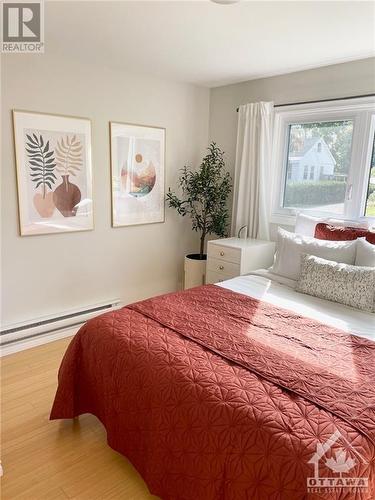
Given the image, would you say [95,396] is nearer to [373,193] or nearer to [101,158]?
[101,158]

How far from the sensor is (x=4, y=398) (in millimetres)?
2299

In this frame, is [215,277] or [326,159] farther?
[215,277]

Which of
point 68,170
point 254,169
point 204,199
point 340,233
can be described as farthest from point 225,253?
point 68,170

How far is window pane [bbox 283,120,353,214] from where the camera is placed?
301cm

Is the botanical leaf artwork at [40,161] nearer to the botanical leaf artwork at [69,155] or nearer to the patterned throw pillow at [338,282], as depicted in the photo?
the botanical leaf artwork at [69,155]

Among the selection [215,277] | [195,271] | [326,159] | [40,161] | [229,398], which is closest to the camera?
[229,398]

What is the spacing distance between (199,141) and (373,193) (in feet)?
6.05

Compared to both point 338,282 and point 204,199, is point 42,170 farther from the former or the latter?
point 338,282

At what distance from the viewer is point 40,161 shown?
9.05 ft

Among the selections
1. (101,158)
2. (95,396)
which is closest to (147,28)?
(101,158)

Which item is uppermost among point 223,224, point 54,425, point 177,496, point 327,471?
point 223,224

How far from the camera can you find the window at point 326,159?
2863 mm

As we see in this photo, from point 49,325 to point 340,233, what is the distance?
7.91 feet

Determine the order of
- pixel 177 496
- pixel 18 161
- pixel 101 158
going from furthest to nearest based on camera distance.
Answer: pixel 101 158 → pixel 18 161 → pixel 177 496
